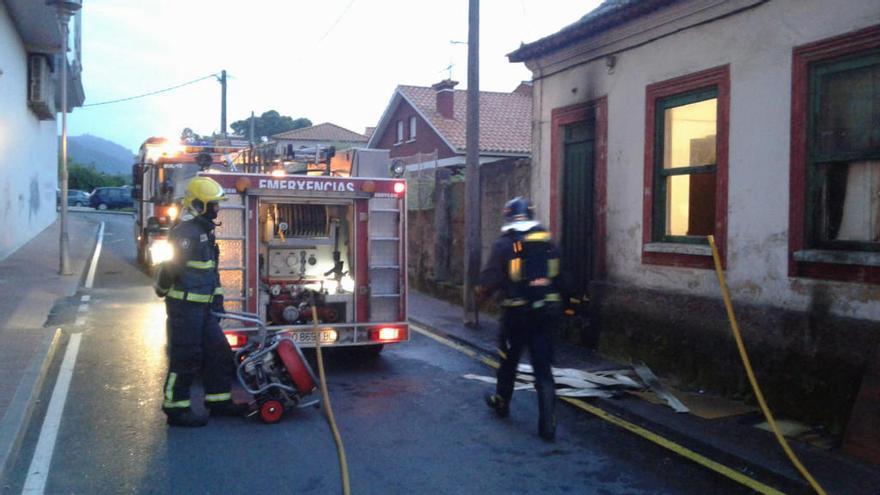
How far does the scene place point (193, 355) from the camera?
6.92m

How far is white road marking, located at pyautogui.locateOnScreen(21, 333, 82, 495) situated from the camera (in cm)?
551

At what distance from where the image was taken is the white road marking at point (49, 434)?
18.1ft

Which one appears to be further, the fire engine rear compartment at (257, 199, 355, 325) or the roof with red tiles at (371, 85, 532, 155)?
the roof with red tiles at (371, 85, 532, 155)

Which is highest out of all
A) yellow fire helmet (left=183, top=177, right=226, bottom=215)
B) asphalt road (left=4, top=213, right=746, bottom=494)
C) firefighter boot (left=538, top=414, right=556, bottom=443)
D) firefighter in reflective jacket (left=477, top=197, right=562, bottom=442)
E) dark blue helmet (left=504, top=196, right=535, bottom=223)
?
yellow fire helmet (left=183, top=177, right=226, bottom=215)

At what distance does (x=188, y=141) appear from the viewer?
18.5m

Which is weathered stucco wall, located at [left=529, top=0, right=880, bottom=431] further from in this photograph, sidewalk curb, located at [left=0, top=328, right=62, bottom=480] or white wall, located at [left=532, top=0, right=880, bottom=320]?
sidewalk curb, located at [left=0, top=328, right=62, bottom=480]

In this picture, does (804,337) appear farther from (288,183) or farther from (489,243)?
(489,243)

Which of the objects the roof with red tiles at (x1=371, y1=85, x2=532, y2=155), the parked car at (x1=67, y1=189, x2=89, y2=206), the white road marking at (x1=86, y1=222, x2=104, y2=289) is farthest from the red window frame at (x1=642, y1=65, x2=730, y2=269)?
the parked car at (x1=67, y1=189, x2=89, y2=206)

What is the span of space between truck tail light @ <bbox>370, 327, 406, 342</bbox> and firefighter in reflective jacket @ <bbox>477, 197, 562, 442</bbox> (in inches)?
98.6

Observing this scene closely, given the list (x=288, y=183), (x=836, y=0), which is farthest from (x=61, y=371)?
(x=836, y=0)

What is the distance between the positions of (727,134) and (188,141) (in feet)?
43.5

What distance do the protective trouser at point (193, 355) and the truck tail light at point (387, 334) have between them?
2.36 m

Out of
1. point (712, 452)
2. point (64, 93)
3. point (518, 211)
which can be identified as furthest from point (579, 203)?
point (64, 93)

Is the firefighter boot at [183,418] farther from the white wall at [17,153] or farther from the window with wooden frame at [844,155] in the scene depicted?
the white wall at [17,153]
